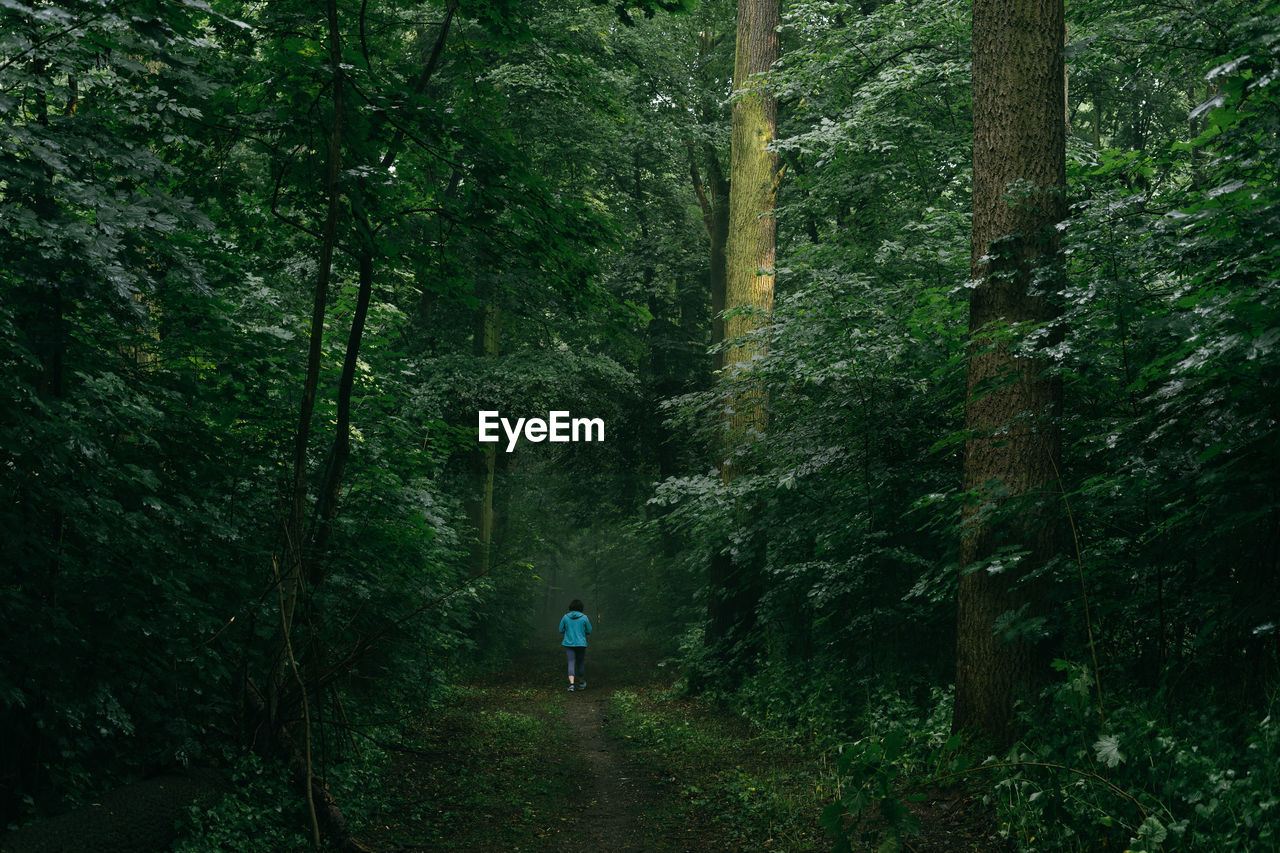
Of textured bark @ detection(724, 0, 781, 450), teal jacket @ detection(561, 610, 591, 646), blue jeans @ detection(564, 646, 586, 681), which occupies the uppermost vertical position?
textured bark @ detection(724, 0, 781, 450)

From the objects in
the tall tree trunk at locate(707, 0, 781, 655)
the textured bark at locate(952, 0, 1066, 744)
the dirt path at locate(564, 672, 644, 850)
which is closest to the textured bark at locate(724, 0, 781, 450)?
the tall tree trunk at locate(707, 0, 781, 655)

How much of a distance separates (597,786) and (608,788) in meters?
0.15

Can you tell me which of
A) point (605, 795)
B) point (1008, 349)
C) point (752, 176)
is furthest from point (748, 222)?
point (605, 795)

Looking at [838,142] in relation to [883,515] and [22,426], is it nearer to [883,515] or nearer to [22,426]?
Answer: [883,515]

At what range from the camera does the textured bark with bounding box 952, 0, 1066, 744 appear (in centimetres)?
558

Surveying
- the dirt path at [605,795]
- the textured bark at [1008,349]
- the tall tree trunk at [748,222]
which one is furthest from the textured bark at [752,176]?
the textured bark at [1008,349]

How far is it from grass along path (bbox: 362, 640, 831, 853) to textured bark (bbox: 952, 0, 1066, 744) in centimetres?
172

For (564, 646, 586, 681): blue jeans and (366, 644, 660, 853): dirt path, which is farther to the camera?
(564, 646, 586, 681): blue jeans

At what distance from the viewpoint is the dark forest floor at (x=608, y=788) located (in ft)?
18.9

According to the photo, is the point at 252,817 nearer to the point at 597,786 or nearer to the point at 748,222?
the point at 597,786

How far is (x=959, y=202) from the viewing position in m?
11.3

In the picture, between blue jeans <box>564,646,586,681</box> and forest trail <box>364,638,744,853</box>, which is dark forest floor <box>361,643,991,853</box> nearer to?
forest trail <box>364,638,744,853</box>

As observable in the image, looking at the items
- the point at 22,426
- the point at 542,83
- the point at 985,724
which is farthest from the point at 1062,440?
the point at 542,83

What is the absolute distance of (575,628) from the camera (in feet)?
56.2
